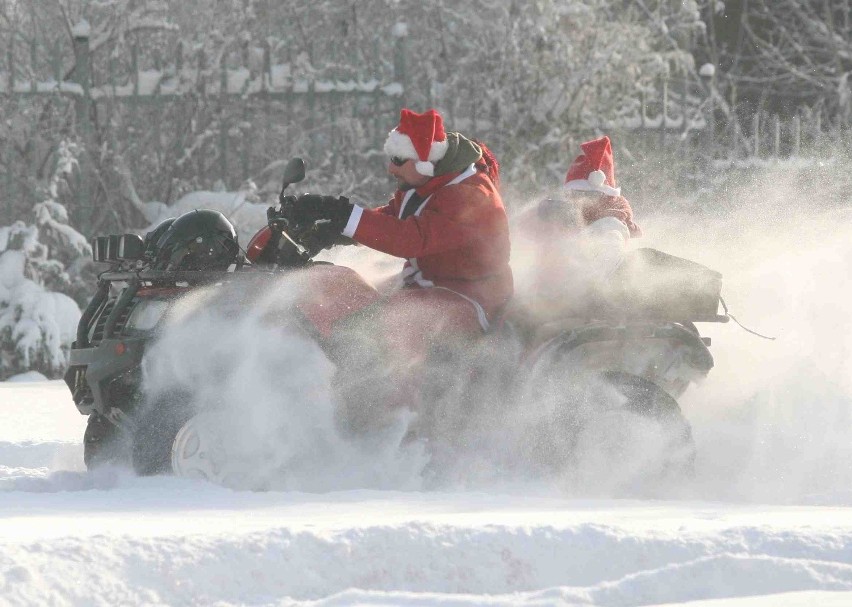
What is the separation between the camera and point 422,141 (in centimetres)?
553

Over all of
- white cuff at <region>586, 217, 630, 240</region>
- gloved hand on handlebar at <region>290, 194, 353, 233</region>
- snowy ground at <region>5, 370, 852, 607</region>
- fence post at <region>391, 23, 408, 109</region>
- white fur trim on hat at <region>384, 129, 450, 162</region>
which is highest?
fence post at <region>391, 23, 408, 109</region>

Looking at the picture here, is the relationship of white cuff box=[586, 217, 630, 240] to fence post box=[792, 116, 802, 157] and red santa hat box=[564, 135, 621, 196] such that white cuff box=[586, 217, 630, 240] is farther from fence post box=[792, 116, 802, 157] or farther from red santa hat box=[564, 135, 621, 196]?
fence post box=[792, 116, 802, 157]

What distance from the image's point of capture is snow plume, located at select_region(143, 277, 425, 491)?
16.0ft

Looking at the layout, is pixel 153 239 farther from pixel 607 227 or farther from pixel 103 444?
pixel 607 227

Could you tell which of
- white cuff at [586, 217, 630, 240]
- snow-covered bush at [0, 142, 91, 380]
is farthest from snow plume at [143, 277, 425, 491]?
snow-covered bush at [0, 142, 91, 380]

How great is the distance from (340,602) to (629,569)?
0.75 m

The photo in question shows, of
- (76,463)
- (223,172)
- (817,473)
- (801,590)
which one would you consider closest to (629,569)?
(801,590)

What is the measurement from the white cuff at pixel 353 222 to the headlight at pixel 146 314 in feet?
2.30

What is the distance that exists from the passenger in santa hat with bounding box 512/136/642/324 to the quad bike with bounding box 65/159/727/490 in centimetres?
10

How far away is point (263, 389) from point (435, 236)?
0.86 meters

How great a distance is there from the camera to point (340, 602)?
3.38 m

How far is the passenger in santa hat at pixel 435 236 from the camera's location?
5.19 metres

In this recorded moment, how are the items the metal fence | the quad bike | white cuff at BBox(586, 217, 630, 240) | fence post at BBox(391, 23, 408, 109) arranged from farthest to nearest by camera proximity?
fence post at BBox(391, 23, 408, 109), the metal fence, white cuff at BBox(586, 217, 630, 240), the quad bike

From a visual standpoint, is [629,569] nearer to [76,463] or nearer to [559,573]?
[559,573]
